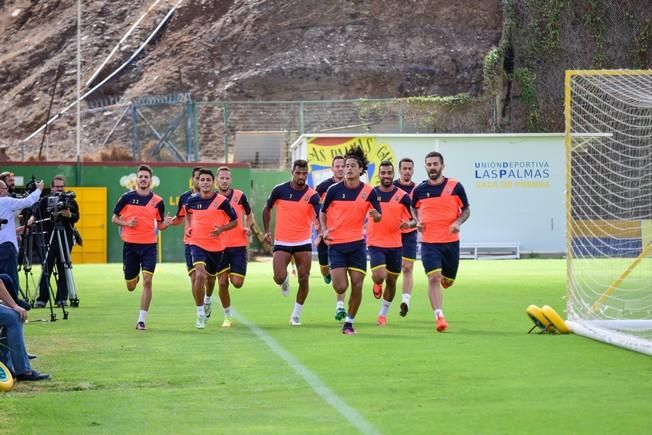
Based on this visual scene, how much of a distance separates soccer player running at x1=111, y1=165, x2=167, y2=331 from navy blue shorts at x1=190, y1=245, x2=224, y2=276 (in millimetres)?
794

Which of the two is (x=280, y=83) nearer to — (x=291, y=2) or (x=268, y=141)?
(x=291, y=2)

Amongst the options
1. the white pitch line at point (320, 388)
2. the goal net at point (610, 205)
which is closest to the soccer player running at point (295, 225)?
the white pitch line at point (320, 388)

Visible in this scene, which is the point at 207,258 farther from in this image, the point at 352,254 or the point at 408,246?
the point at 408,246

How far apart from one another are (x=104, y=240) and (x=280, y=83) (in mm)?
26237

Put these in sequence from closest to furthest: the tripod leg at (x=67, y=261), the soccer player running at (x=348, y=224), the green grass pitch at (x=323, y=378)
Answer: the green grass pitch at (x=323, y=378) → the soccer player running at (x=348, y=224) → the tripod leg at (x=67, y=261)

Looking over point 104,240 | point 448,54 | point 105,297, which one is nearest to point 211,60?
point 448,54

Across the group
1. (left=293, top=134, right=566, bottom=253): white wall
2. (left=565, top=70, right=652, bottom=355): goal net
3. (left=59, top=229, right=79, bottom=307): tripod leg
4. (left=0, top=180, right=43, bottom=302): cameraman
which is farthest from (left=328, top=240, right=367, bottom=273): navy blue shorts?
(left=293, top=134, right=566, bottom=253): white wall

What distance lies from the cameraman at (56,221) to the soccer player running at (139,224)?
46.3 inches

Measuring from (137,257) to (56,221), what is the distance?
6.59 ft

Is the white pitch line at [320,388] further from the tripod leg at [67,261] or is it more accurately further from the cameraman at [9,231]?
the tripod leg at [67,261]

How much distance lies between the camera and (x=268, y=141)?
49812mm

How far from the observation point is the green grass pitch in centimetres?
945

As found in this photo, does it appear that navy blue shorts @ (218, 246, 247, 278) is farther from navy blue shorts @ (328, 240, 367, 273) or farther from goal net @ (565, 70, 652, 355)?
goal net @ (565, 70, 652, 355)

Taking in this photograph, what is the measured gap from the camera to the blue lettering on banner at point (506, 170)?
135ft
